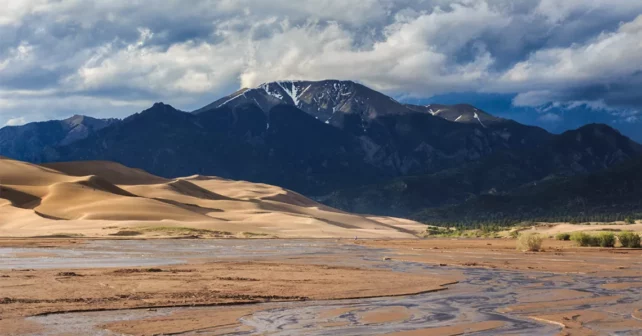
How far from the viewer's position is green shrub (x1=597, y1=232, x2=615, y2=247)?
77.6 metres

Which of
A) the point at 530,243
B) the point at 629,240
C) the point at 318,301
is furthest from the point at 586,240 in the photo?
the point at 318,301

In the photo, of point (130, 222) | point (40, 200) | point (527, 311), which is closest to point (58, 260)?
point (527, 311)

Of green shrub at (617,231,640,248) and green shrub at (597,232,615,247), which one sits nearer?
green shrub at (617,231,640,248)

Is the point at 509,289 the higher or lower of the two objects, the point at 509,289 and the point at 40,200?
the lower

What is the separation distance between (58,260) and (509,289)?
30.4 meters

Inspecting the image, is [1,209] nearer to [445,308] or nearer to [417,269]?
[417,269]

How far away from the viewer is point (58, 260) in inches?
2008

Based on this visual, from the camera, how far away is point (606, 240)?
77500 mm

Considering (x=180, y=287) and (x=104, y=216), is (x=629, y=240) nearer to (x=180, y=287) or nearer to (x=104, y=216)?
(x=180, y=287)

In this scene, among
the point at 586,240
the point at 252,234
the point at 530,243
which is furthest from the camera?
the point at 252,234

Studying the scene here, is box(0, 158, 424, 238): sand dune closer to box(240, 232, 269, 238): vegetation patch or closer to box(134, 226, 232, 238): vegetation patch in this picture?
box(134, 226, 232, 238): vegetation patch

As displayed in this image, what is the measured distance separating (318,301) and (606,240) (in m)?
56.1

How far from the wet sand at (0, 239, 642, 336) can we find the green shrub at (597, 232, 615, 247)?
32932 millimetres

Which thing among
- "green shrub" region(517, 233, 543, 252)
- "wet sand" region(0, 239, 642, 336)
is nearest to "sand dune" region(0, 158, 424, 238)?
"green shrub" region(517, 233, 543, 252)
